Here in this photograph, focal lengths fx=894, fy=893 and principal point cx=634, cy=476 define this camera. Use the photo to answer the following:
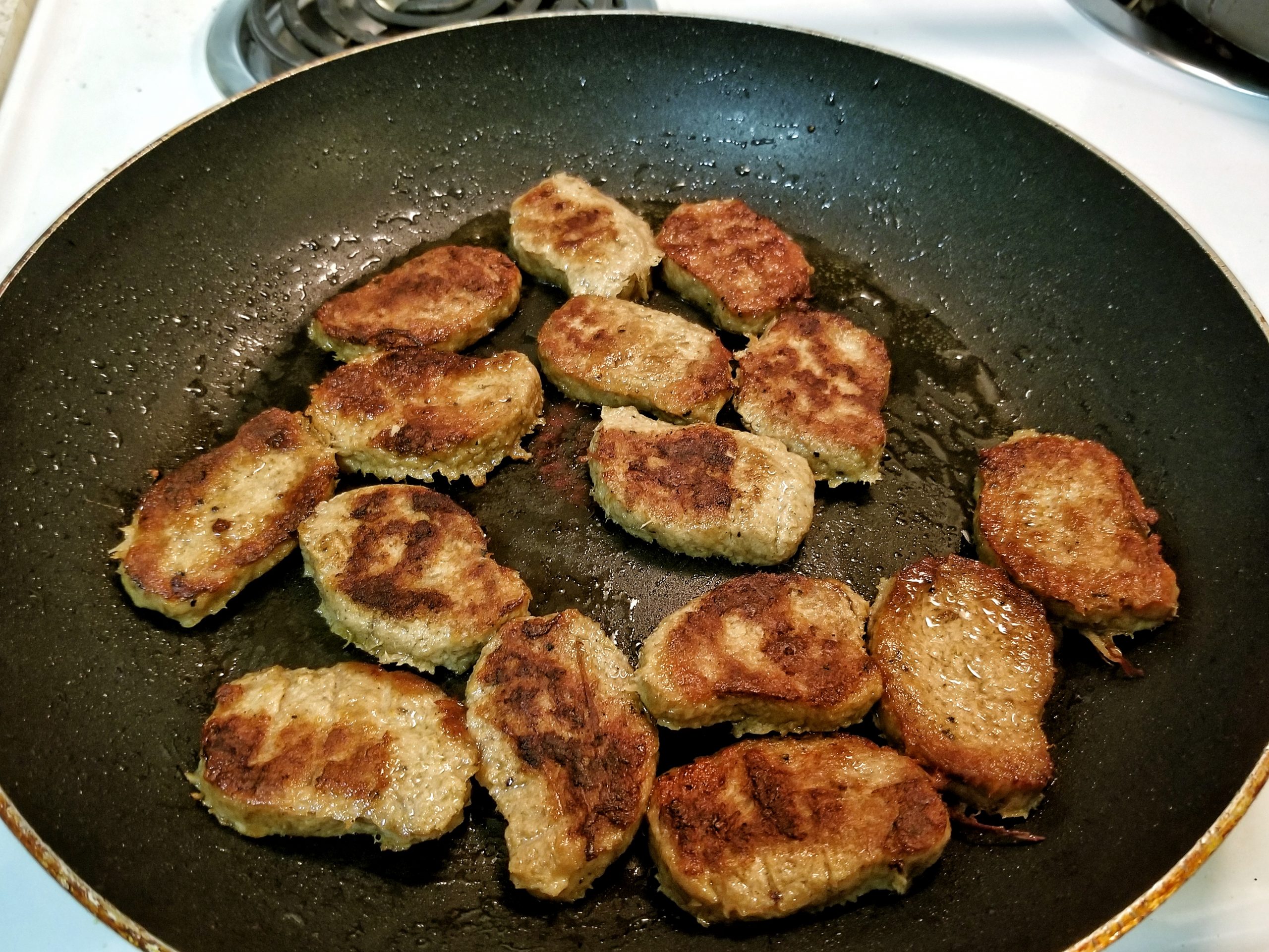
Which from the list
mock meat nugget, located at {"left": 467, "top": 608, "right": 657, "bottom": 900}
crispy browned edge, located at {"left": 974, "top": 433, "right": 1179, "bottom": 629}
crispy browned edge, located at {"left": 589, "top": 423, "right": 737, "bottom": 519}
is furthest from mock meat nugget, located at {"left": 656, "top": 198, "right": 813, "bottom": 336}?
mock meat nugget, located at {"left": 467, "top": 608, "right": 657, "bottom": 900}

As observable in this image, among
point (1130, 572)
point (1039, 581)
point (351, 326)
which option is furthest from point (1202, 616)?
point (351, 326)

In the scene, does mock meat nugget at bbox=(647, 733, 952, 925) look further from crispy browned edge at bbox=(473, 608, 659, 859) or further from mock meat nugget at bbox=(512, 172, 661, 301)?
mock meat nugget at bbox=(512, 172, 661, 301)

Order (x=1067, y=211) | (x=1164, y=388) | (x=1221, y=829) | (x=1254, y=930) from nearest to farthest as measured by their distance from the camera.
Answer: (x=1221, y=829), (x=1254, y=930), (x=1164, y=388), (x=1067, y=211)

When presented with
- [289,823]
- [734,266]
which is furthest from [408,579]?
[734,266]

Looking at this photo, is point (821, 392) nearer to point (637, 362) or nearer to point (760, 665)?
point (637, 362)

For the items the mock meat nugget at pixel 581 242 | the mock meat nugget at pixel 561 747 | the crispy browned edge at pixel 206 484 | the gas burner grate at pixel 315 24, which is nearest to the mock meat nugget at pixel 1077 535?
the mock meat nugget at pixel 561 747

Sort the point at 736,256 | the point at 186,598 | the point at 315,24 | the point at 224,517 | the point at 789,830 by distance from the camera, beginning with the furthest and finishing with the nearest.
Result: 1. the point at 315,24
2. the point at 736,256
3. the point at 224,517
4. the point at 186,598
5. the point at 789,830

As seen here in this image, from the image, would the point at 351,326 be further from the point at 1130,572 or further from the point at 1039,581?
the point at 1130,572
